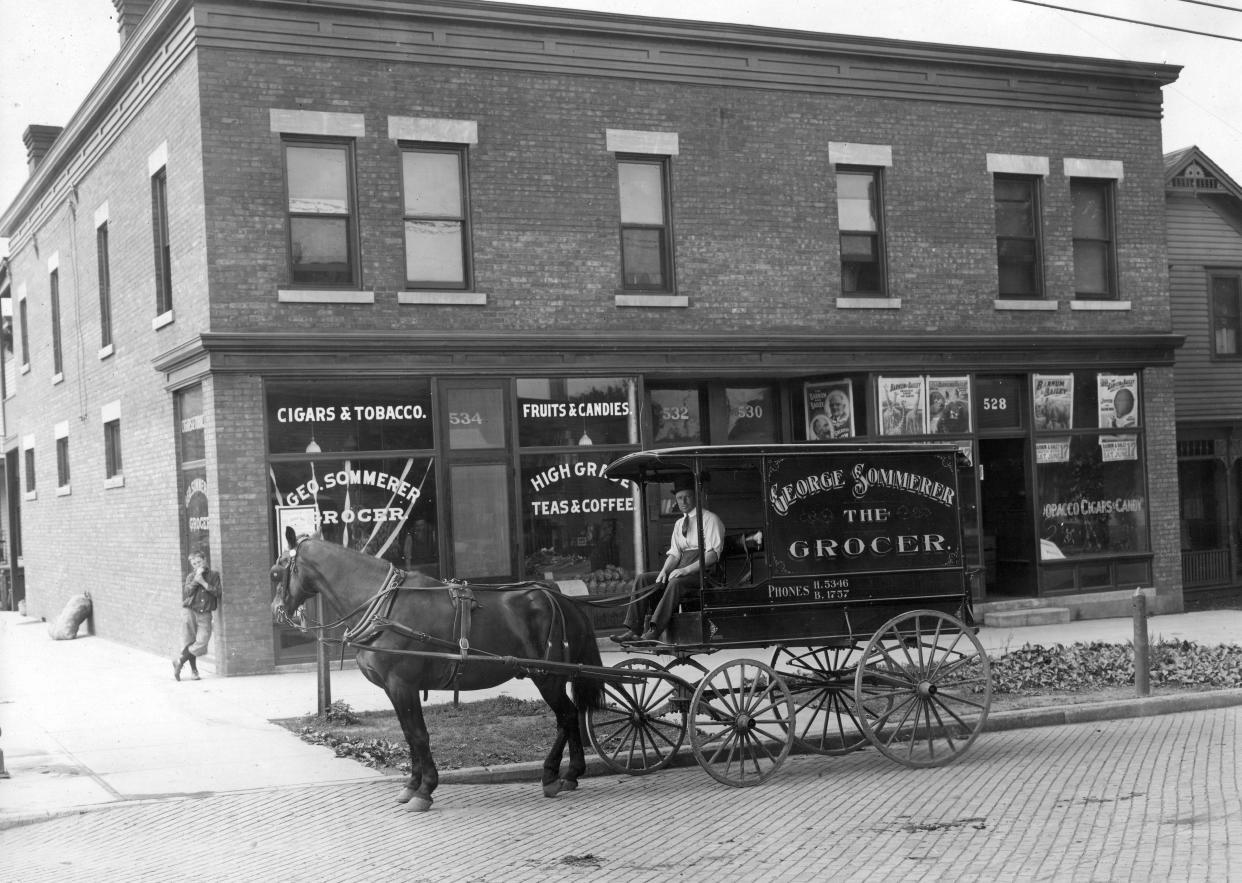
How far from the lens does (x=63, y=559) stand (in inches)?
1011

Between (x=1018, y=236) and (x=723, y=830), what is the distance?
48.6 feet

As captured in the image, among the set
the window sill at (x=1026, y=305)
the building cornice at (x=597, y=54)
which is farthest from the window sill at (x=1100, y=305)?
the building cornice at (x=597, y=54)

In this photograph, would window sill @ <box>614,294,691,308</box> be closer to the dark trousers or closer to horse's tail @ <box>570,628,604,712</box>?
the dark trousers

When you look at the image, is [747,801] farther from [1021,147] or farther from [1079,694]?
[1021,147]

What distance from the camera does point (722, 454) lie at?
10.3 metres

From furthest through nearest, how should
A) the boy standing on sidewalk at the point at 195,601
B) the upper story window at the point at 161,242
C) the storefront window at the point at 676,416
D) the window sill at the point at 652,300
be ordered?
the storefront window at the point at 676,416 < the upper story window at the point at 161,242 < the window sill at the point at 652,300 < the boy standing on sidewalk at the point at 195,601

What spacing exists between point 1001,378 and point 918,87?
Result: 461cm

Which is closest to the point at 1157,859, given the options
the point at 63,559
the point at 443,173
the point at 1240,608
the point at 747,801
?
the point at 747,801

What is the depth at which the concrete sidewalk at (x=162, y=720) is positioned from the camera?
10.2m

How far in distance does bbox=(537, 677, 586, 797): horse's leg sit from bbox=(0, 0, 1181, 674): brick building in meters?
7.41

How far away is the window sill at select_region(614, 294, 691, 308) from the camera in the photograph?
18.2 meters

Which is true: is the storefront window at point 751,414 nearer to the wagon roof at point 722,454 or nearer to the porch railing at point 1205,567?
the wagon roof at point 722,454

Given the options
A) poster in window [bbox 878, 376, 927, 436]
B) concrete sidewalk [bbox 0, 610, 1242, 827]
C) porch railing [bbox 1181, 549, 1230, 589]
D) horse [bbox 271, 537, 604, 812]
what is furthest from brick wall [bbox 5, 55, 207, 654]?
porch railing [bbox 1181, 549, 1230, 589]

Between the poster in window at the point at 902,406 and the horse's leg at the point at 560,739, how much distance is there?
1090cm
